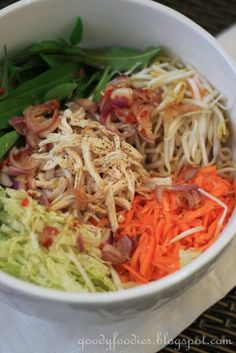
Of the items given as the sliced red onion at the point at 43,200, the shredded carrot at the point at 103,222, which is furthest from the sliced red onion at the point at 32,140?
the shredded carrot at the point at 103,222

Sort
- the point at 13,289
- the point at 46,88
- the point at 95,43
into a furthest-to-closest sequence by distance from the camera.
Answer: the point at 95,43
the point at 46,88
the point at 13,289

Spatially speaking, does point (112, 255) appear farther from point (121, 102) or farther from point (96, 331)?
point (121, 102)

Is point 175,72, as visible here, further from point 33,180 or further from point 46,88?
point 33,180

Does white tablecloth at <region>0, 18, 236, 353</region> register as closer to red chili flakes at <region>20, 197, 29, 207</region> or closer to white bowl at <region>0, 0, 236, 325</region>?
white bowl at <region>0, 0, 236, 325</region>

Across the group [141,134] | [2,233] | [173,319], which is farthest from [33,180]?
[173,319]

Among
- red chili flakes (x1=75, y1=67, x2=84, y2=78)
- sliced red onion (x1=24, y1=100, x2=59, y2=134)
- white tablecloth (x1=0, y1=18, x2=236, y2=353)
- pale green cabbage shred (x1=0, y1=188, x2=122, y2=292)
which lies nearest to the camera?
pale green cabbage shred (x1=0, y1=188, x2=122, y2=292)

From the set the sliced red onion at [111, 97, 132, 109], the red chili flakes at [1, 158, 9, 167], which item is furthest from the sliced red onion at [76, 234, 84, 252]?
the sliced red onion at [111, 97, 132, 109]

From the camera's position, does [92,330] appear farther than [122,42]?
No

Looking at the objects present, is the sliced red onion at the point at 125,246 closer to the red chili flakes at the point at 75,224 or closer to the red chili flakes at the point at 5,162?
the red chili flakes at the point at 75,224
